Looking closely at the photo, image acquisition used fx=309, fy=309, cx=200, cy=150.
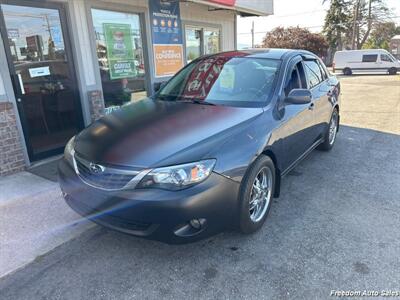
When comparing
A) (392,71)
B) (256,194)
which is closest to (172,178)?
(256,194)

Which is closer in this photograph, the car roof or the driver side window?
the driver side window

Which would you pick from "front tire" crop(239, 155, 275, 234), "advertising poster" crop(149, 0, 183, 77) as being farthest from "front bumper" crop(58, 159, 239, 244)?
"advertising poster" crop(149, 0, 183, 77)

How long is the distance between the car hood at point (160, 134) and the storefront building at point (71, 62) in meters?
2.12

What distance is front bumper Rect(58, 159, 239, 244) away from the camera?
215 centimetres

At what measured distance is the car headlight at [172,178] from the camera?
2.19m

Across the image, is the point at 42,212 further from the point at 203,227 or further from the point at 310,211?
the point at 310,211

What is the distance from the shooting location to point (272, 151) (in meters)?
2.92

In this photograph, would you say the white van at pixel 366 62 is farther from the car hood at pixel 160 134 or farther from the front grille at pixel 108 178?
the front grille at pixel 108 178

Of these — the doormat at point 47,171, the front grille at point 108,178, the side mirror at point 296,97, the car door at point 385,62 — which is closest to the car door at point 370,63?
the car door at point 385,62

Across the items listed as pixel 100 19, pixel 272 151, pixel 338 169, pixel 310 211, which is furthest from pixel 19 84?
pixel 338 169

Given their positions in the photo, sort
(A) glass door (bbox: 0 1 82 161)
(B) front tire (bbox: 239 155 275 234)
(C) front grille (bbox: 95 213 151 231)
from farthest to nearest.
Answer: (A) glass door (bbox: 0 1 82 161)
(B) front tire (bbox: 239 155 275 234)
(C) front grille (bbox: 95 213 151 231)

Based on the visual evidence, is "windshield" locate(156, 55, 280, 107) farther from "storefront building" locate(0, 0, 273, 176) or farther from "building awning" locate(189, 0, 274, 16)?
"building awning" locate(189, 0, 274, 16)

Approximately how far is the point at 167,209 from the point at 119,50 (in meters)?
4.78

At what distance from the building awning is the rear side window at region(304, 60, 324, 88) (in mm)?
3073
